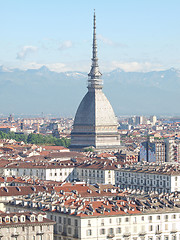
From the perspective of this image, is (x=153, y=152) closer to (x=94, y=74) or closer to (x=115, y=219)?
(x=94, y=74)

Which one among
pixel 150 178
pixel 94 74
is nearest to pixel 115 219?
pixel 150 178

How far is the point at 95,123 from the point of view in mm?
191375

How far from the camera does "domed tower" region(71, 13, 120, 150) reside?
7464 inches

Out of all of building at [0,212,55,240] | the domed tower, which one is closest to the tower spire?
the domed tower

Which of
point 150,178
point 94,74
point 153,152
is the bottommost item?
point 150,178

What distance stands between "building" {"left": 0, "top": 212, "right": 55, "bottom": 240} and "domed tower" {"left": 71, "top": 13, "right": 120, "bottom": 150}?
123 metres

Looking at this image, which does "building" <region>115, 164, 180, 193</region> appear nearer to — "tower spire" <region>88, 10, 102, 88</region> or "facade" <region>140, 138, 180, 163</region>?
"facade" <region>140, 138, 180, 163</region>

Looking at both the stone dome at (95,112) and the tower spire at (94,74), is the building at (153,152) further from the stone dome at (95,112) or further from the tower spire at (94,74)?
the tower spire at (94,74)

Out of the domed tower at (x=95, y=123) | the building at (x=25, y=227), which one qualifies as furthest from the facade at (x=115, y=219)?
the domed tower at (x=95, y=123)

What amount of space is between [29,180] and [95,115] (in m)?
93.7

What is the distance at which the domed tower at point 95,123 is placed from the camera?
18957 centimetres

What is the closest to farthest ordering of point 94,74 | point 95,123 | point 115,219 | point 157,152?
point 115,219 < point 157,152 < point 95,123 < point 94,74

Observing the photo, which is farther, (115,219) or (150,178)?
(150,178)

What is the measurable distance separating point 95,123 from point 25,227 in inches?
5101
